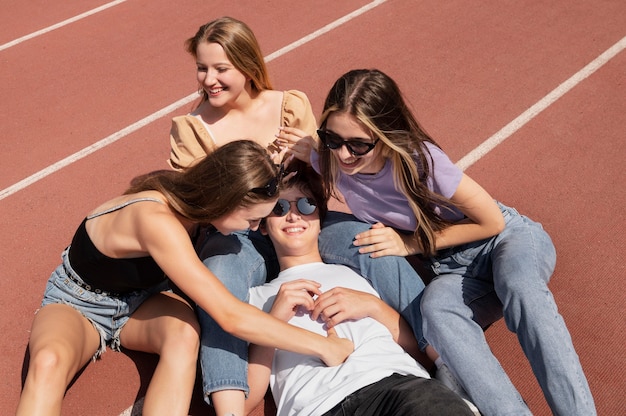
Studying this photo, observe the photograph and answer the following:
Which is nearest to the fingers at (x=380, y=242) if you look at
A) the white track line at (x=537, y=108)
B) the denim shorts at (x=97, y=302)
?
the denim shorts at (x=97, y=302)

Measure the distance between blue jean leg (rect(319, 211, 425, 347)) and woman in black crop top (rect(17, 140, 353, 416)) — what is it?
1.47 feet

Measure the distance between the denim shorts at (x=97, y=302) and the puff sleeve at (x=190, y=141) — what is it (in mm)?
1033

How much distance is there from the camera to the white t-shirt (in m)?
3.44

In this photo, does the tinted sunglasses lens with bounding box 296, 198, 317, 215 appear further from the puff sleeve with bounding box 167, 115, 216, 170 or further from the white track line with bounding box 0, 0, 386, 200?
the white track line with bounding box 0, 0, 386, 200

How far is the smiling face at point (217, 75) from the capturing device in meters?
4.62

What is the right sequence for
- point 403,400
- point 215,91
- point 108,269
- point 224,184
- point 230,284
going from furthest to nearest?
point 215,91, point 230,284, point 108,269, point 224,184, point 403,400

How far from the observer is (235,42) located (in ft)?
15.1

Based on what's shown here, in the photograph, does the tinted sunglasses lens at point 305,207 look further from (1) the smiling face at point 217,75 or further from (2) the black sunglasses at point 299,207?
(1) the smiling face at point 217,75

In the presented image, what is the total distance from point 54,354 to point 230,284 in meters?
1.05

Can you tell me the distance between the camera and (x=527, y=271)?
3.78 meters

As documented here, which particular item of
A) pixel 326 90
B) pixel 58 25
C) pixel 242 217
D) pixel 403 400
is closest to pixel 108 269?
pixel 242 217

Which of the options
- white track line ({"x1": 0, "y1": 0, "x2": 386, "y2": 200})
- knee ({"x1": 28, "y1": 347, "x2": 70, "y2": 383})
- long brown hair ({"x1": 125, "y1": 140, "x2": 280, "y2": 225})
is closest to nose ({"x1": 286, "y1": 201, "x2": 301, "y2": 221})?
long brown hair ({"x1": 125, "y1": 140, "x2": 280, "y2": 225})

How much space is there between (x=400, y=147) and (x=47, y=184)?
3.64m

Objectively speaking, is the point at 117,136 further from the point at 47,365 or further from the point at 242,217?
the point at 47,365
